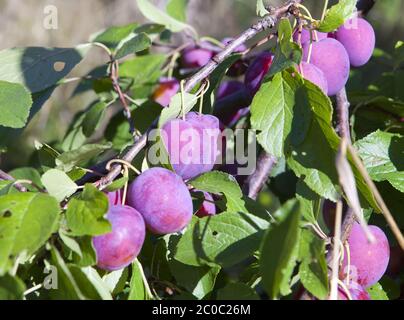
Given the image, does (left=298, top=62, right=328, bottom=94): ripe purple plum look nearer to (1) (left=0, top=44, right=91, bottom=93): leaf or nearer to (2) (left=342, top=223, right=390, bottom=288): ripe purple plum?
(2) (left=342, top=223, right=390, bottom=288): ripe purple plum

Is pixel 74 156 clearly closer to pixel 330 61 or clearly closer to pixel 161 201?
pixel 161 201

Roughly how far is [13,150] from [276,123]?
1.76m

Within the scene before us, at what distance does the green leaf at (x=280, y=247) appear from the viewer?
0.50 m

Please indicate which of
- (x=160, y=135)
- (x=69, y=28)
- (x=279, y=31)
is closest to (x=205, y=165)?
(x=160, y=135)

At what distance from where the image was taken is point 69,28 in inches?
140

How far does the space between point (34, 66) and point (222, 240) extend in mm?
535

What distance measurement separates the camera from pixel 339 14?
0.75 meters

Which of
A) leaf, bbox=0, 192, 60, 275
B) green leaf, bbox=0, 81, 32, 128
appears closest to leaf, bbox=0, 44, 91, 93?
green leaf, bbox=0, 81, 32, 128

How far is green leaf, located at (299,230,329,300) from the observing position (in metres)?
0.58

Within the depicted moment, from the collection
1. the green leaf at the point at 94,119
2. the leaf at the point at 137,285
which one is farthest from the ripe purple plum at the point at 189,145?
the green leaf at the point at 94,119

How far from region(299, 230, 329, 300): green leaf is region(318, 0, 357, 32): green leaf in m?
0.28

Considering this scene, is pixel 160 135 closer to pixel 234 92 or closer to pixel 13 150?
pixel 234 92

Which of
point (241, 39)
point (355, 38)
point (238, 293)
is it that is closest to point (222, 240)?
point (238, 293)

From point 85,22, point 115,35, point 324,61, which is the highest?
point 324,61
